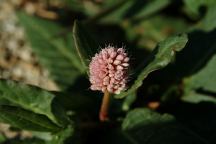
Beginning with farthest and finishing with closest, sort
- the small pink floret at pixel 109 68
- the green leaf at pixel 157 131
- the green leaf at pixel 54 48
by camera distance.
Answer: the green leaf at pixel 54 48
the green leaf at pixel 157 131
the small pink floret at pixel 109 68

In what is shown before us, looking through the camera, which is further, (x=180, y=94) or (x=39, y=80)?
(x=39, y=80)

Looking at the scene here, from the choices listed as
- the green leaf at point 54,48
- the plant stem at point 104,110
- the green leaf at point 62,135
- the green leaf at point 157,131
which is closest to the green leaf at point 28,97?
the green leaf at point 62,135

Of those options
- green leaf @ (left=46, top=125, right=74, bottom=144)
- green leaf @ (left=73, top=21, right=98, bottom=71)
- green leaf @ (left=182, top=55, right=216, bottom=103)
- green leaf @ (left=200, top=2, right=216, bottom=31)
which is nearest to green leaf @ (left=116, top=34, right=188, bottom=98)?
green leaf @ (left=73, top=21, right=98, bottom=71)

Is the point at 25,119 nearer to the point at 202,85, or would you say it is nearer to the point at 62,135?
the point at 62,135

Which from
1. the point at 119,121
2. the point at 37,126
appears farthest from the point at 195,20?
the point at 37,126

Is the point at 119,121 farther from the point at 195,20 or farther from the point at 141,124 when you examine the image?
the point at 195,20

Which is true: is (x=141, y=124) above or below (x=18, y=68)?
below

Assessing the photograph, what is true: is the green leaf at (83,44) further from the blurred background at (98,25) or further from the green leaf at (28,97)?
the blurred background at (98,25)
